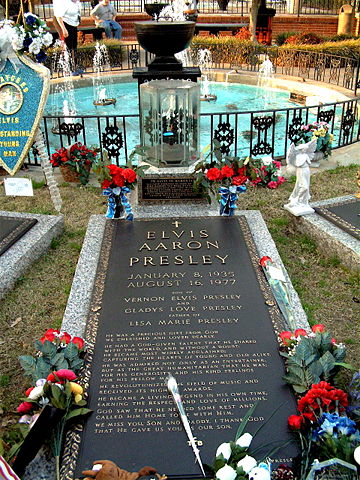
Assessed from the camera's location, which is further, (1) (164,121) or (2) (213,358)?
(1) (164,121)

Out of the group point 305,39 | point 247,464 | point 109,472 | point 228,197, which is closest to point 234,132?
point 228,197

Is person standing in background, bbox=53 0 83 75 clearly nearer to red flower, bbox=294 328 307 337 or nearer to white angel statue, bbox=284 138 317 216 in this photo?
white angel statue, bbox=284 138 317 216

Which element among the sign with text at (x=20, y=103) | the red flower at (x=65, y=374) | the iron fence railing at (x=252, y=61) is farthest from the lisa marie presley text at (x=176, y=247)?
the iron fence railing at (x=252, y=61)

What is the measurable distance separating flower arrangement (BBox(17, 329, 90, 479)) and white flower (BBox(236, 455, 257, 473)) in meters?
0.99

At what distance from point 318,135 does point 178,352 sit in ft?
18.5

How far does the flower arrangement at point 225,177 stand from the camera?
592 centimetres

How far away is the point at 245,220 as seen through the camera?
582cm

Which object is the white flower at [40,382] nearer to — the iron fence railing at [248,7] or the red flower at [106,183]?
the red flower at [106,183]

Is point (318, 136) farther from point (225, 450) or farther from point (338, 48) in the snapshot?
point (338, 48)

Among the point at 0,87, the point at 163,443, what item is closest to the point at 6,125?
the point at 0,87

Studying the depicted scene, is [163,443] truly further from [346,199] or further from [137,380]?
[346,199]

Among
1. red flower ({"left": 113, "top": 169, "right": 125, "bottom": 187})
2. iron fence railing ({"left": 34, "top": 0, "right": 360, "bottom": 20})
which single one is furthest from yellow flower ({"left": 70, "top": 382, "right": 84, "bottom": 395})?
iron fence railing ({"left": 34, "top": 0, "right": 360, "bottom": 20})

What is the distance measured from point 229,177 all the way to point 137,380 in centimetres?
303

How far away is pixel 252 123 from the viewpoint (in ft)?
27.8
